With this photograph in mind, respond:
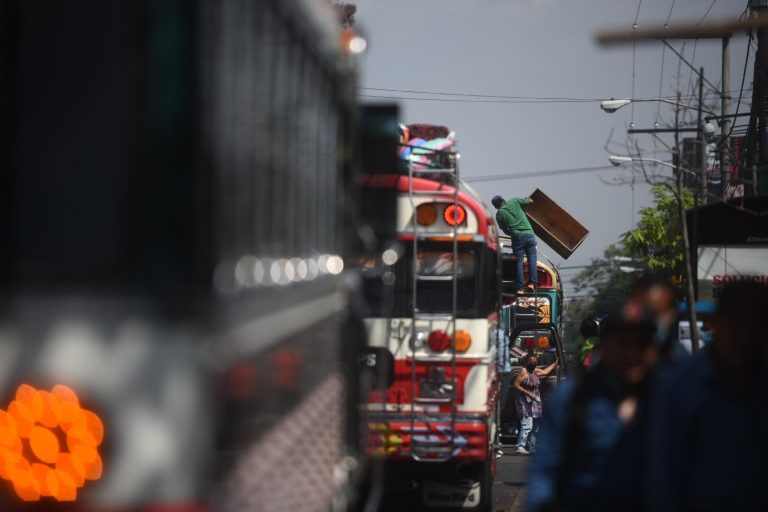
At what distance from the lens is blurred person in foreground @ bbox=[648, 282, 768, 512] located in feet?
15.1

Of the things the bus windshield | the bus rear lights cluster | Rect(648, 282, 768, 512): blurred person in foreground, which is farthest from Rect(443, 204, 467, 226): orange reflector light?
Rect(648, 282, 768, 512): blurred person in foreground

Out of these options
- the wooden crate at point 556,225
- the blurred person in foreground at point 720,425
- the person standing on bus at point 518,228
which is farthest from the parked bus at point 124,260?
the wooden crate at point 556,225

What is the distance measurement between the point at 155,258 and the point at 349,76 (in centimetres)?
398

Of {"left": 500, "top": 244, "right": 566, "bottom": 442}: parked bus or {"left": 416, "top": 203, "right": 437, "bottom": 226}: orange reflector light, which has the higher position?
{"left": 416, "top": 203, "right": 437, "bottom": 226}: orange reflector light

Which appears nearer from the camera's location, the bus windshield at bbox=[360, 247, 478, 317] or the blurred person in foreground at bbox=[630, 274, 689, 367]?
the blurred person in foreground at bbox=[630, 274, 689, 367]

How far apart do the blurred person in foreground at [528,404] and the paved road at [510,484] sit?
45 cm

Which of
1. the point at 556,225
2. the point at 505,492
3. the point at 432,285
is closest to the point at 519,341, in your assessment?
the point at 556,225

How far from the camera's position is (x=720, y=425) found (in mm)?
4625

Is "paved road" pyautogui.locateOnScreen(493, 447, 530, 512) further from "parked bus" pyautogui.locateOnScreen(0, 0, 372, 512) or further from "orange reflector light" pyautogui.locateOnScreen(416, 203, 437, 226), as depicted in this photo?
"parked bus" pyautogui.locateOnScreen(0, 0, 372, 512)

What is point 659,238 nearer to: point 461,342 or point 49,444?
point 461,342

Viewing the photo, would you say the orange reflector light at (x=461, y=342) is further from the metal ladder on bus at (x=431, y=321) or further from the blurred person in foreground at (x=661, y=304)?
the blurred person in foreground at (x=661, y=304)

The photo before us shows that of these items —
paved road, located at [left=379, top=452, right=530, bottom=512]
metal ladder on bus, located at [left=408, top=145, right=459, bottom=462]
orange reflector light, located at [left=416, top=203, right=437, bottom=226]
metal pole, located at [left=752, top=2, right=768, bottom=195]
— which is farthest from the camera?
metal pole, located at [left=752, top=2, right=768, bottom=195]

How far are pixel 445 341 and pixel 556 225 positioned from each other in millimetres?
18542

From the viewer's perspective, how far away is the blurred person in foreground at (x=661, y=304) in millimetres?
5445
